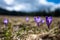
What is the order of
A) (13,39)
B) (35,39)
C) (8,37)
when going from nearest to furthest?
(35,39)
(13,39)
(8,37)

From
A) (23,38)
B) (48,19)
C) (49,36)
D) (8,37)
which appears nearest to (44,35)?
(49,36)

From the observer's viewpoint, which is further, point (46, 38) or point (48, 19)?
point (48, 19)

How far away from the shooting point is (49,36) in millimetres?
3041

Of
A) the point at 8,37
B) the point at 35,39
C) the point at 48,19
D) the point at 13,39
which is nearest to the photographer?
the point at 35,39

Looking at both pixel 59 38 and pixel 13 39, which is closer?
pixel 59 38

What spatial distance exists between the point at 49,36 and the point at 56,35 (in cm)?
11

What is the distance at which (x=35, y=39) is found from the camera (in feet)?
9.59

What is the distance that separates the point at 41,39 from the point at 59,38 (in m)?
0.22

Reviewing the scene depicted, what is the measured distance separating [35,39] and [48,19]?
3.70ft

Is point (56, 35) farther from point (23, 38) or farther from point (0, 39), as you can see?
point (0, 39)

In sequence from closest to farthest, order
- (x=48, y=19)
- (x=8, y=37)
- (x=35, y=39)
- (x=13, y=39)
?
(x=35, y=39)
(x=13, y=39)
(x=8, y=37)
(x=48, y=19)

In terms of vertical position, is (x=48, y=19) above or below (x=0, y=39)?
above

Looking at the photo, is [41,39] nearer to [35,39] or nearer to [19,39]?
[35,39]

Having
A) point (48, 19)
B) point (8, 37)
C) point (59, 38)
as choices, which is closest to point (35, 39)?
point (59, 38)
